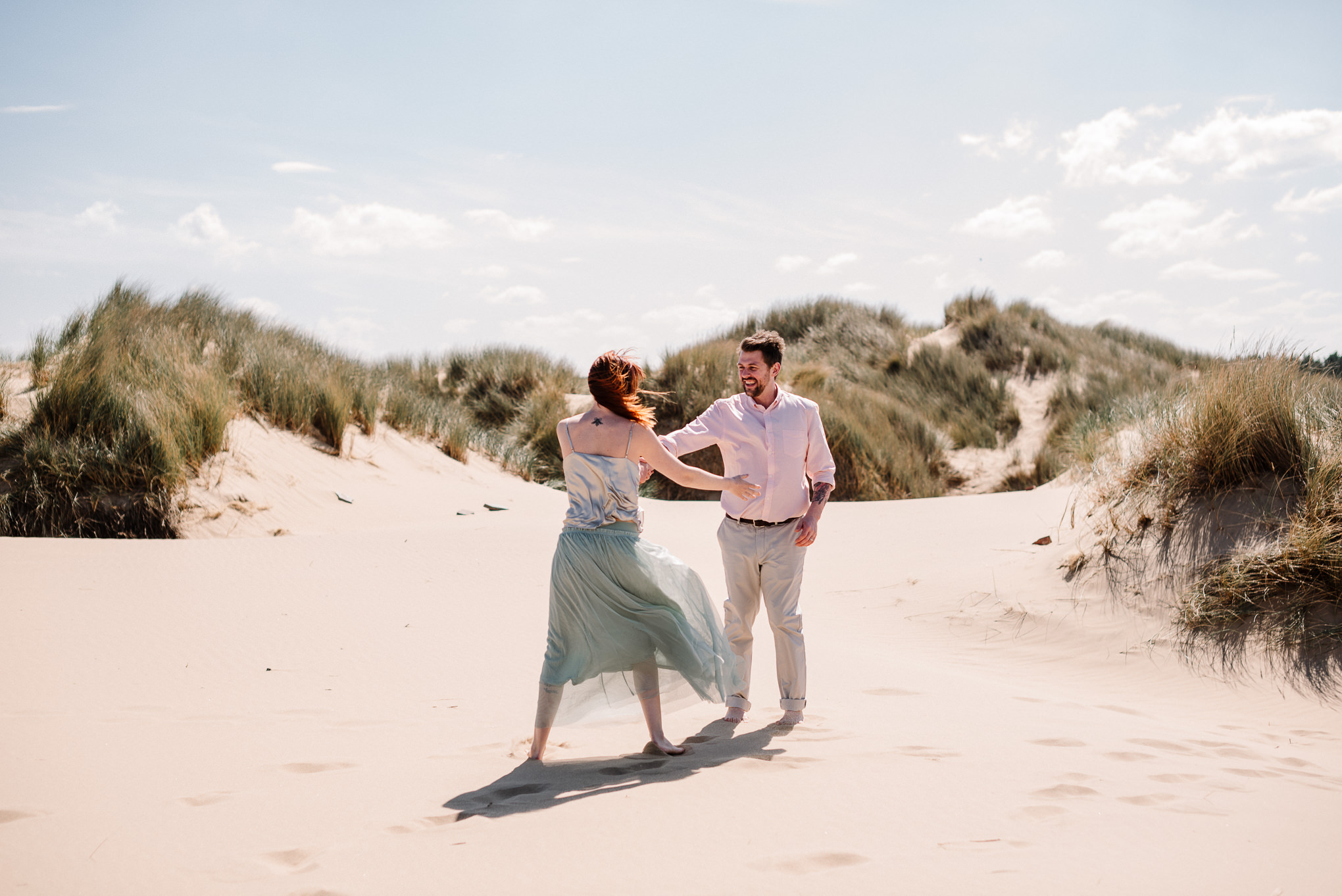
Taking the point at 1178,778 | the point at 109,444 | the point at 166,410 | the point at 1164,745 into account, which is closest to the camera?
the point at 1178,778

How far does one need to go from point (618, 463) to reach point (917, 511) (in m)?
7.71

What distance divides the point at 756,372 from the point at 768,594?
3.59ft

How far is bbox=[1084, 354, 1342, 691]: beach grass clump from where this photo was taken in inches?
228

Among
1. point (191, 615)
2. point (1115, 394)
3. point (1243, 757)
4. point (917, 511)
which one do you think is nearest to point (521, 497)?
point (917, 511)

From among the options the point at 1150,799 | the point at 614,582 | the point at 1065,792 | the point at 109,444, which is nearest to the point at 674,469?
the point at 614,582

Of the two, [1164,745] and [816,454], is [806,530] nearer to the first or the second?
[816,454]

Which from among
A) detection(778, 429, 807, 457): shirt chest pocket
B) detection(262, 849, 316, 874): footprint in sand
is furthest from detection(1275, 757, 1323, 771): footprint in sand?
detection(262, 849, 316, 874): footprint in sand

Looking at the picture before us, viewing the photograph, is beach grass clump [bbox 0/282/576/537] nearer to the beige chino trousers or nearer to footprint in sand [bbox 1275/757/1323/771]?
the beige chino trousers

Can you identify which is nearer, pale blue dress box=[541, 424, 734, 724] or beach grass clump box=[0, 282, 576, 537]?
pale blue dress box=[541, 424, 734, 724]

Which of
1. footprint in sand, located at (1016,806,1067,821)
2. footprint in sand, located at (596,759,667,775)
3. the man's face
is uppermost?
the man's face

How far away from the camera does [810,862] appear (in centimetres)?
265

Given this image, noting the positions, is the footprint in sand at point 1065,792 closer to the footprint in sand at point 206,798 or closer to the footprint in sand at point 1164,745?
the footprint in sand at point 1164,745

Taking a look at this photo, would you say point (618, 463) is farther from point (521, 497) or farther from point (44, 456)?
point (521, 497)

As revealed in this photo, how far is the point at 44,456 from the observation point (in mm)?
8539
